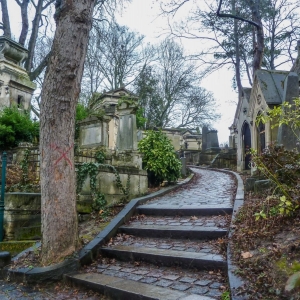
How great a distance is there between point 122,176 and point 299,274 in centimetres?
707

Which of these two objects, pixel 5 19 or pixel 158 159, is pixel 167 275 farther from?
pixel 5 19

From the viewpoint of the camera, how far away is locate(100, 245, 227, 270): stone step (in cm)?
414

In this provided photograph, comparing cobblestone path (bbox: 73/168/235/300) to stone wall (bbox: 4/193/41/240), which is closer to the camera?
cobblestone path (bbox: 73/168/235/300)

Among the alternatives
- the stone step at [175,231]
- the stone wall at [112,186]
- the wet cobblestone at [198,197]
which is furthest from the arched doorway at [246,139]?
the stone step at [175,231]

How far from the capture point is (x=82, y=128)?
12.2m

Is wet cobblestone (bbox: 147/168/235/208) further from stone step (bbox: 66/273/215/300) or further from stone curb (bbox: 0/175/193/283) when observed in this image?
stone step (bbox: 66/273/215/300)

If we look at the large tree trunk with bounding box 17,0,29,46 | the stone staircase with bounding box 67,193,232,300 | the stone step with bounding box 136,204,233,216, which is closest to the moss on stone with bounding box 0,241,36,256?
the stone staircase with bounding box 67,193,232,300

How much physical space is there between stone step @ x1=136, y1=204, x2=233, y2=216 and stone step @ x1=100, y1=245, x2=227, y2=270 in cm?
162

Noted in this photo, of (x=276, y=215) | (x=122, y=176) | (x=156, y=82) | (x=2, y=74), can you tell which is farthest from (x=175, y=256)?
(x=156, y=82)

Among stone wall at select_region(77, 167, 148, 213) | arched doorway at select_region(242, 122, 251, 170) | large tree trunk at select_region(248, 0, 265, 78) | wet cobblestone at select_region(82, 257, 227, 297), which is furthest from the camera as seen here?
arched doorway at select_region(242, 122, 251, 170)

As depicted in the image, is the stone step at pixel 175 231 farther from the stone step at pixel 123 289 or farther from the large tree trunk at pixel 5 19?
the large tree trunk at pixel 5 19

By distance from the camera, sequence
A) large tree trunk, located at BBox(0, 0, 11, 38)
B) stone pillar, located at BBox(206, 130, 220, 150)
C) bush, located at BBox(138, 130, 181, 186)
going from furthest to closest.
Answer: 1. stone pillar, located at BBox(206, 130, 220, 150)
2. large tree trunk, located at BBox(0, 0, 11, 38)
3. bush, located at BBox(138, 130, 181, 186)

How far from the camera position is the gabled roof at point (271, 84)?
13.4m

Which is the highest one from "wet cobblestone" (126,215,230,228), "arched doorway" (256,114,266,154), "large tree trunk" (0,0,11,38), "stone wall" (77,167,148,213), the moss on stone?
"large tree trunk" (0,0,11,38)
